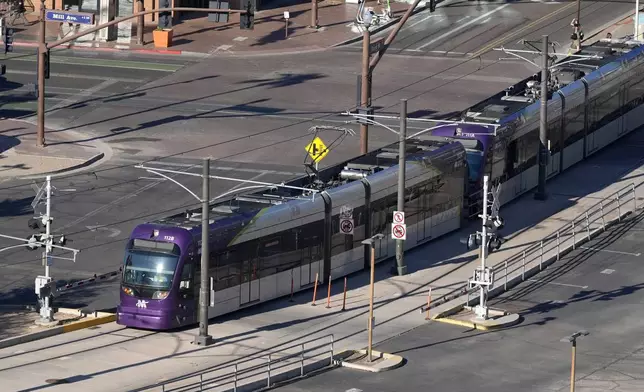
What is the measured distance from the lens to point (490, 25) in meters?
101

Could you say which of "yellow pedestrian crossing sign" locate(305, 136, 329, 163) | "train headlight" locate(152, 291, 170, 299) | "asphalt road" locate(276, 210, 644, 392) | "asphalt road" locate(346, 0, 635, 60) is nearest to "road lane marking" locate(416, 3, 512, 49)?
"asphalt road" locate(346, 0, 635, 60)

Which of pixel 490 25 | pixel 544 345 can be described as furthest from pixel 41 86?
pixel 490 25

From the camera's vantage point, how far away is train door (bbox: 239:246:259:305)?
48062 mm

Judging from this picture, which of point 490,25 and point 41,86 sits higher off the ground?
point 490,25

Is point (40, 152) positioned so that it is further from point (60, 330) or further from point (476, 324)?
point (476, 324)

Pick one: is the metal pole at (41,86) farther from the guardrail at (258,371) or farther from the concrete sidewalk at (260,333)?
the guardrail at (258,371)

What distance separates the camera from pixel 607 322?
4859cm

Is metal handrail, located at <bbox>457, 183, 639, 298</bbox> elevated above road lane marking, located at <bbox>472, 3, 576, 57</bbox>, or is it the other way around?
road lane marking, located at <bbox>472, 3, 576, 57</bbox>

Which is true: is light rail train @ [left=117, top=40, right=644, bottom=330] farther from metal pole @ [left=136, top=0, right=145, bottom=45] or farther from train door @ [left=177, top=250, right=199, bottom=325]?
metal pole @ [left=136, top=0, right=145, bottom=45]

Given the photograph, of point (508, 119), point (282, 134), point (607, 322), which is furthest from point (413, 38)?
point (607, 322)

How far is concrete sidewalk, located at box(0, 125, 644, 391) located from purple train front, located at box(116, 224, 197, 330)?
545 mm

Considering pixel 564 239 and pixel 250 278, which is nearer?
pixel 250 278

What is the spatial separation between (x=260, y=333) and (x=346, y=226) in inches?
276

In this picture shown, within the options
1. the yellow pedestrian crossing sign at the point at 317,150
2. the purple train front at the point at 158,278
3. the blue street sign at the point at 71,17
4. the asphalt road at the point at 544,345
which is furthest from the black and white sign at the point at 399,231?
the blue street sign at the point at 71,17
